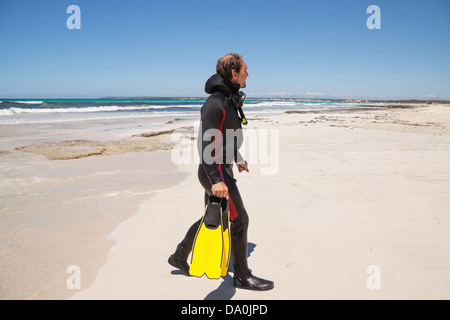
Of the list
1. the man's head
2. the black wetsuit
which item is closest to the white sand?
the black wetsuit

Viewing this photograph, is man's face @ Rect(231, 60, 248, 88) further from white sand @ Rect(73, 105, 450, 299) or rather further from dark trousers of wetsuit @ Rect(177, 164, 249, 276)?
white sand @ Rect(73, 105, 450, 299)

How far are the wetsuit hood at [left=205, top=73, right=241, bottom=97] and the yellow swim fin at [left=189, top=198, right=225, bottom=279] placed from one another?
2.85ft

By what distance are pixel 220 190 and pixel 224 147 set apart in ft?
1.25

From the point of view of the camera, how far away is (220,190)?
2.17 metres

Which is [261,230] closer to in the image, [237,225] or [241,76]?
[237,225]

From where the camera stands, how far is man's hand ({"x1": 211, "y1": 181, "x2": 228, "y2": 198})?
2166 mm

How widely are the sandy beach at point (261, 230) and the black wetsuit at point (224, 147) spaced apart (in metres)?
0.45

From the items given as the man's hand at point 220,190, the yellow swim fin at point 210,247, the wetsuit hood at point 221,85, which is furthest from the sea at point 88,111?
the man's hand at point 220,190

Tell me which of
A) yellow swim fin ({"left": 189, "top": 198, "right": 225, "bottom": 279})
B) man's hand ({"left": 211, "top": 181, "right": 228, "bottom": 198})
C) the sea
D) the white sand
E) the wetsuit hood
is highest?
the sea

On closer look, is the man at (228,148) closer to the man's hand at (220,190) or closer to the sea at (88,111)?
the man's hand at (220,190)

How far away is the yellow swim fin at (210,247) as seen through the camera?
2.25 m

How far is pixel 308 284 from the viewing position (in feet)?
8.07
